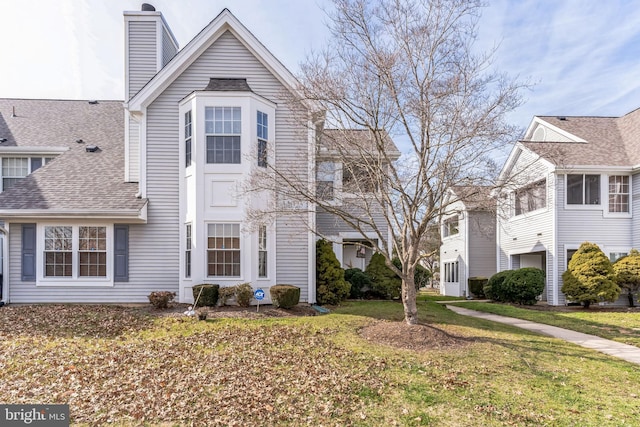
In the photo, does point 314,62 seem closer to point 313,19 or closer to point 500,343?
point 313,19

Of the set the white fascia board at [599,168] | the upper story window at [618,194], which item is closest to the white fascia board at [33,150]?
the white fascia board at [599,168]

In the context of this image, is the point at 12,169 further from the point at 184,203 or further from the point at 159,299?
the point at 159,299

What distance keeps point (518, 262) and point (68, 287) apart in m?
20.3

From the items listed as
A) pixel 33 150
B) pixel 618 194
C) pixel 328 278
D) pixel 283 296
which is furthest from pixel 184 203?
pixel 618 194

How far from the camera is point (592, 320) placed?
506 inches

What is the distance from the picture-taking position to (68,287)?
13.7 m

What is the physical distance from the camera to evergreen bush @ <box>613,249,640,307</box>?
1570cm

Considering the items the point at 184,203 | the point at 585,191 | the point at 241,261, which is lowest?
the point at 241,261

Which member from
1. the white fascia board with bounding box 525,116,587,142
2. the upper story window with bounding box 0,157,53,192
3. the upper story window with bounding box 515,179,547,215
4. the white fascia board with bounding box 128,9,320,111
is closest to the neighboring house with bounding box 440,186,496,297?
the upper story window with bounding box 515,179,547,215

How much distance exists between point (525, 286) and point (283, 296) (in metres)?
10.6

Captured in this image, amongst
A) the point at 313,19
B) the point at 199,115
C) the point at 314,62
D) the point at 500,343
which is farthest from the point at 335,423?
the point at 199,115

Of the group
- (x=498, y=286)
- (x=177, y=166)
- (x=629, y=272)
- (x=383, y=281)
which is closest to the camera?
(x=177, y=166)

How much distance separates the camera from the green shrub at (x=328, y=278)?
14.3 meters

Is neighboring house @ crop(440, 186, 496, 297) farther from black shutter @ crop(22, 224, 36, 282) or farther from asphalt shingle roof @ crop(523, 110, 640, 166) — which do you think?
black shutter @ crop(22, 224, 36, 282)
